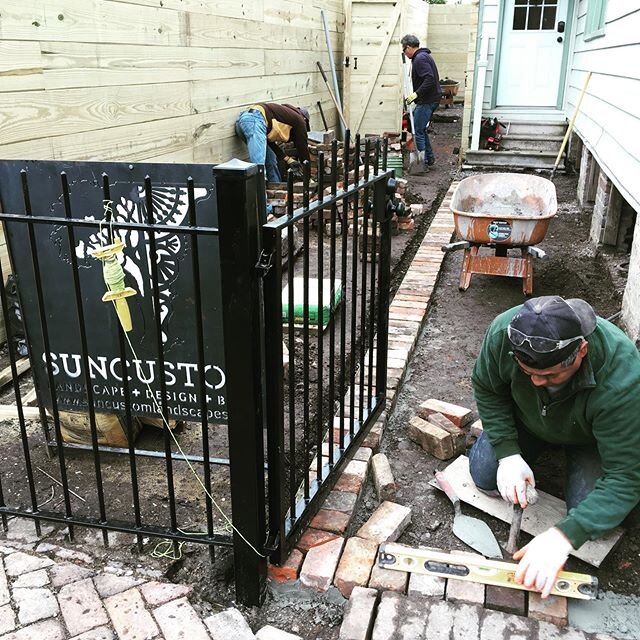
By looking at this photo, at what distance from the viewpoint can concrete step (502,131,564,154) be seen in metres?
11.0

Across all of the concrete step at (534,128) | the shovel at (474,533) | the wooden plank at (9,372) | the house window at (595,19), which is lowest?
the wooden plank at (9,372)

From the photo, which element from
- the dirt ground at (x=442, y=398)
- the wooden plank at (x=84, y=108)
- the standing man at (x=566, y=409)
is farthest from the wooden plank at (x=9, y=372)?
the standing man at (x=566, y=409)

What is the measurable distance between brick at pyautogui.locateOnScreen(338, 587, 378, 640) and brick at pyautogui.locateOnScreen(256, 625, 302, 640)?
0.54 feet

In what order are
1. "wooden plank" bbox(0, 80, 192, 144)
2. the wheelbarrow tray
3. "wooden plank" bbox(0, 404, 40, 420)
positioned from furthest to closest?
the wheelbarrow tray < "wooden plank" bbox(0, 80, 192, 144) < "wooden plank" bbox(0, 404, 40, 420)

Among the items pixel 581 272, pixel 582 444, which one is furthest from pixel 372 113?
pixel 582 444

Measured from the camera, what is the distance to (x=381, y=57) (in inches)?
473

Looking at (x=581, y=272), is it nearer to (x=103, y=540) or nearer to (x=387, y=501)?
(x=387, y=501)

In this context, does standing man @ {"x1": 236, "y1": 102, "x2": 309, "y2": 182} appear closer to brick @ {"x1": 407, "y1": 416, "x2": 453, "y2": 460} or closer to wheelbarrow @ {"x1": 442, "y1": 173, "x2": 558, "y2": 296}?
wheelbarrow @ {"x1": 442, "y1": 173, "x2": 558, "y2": 296}

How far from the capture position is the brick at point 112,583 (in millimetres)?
2311

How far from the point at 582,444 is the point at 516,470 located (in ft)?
1.10

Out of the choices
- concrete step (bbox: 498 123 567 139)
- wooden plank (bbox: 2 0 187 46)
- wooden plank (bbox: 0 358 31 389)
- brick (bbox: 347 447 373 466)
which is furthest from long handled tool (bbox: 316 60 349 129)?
brick (bbox: 347 447 373 466)

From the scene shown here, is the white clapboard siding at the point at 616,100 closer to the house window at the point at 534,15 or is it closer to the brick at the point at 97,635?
the house window at the point at 534,15

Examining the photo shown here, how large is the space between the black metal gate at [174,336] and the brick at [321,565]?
0.37 ft

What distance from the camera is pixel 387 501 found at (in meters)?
2.84
